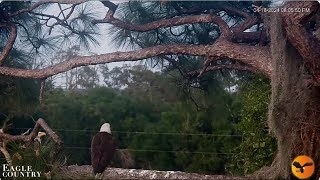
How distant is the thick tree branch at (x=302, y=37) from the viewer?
1.98 metres

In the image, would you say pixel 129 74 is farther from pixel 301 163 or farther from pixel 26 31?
pixel 301 163

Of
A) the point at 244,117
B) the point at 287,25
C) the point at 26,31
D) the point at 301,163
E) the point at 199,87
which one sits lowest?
the point at 301,163

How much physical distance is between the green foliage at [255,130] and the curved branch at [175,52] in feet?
1.35

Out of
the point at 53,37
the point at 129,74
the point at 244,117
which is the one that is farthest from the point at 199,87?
the point at 53,37

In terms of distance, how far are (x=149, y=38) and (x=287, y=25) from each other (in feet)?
3.49

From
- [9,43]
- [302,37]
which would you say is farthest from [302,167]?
[9,43]

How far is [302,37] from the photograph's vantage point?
199 centimetres

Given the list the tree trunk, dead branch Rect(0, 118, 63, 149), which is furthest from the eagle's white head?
the tree trunk

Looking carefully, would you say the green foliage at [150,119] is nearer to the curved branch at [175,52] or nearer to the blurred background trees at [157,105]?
the blurred background trees at [157,105]

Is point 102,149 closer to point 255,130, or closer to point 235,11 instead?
point 255,130

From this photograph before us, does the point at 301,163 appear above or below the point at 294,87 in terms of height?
below

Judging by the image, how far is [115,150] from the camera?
8.45 feet

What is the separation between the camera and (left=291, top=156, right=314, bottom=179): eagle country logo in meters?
2.04

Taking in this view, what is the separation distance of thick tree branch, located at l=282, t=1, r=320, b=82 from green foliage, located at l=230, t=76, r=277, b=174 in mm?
579
